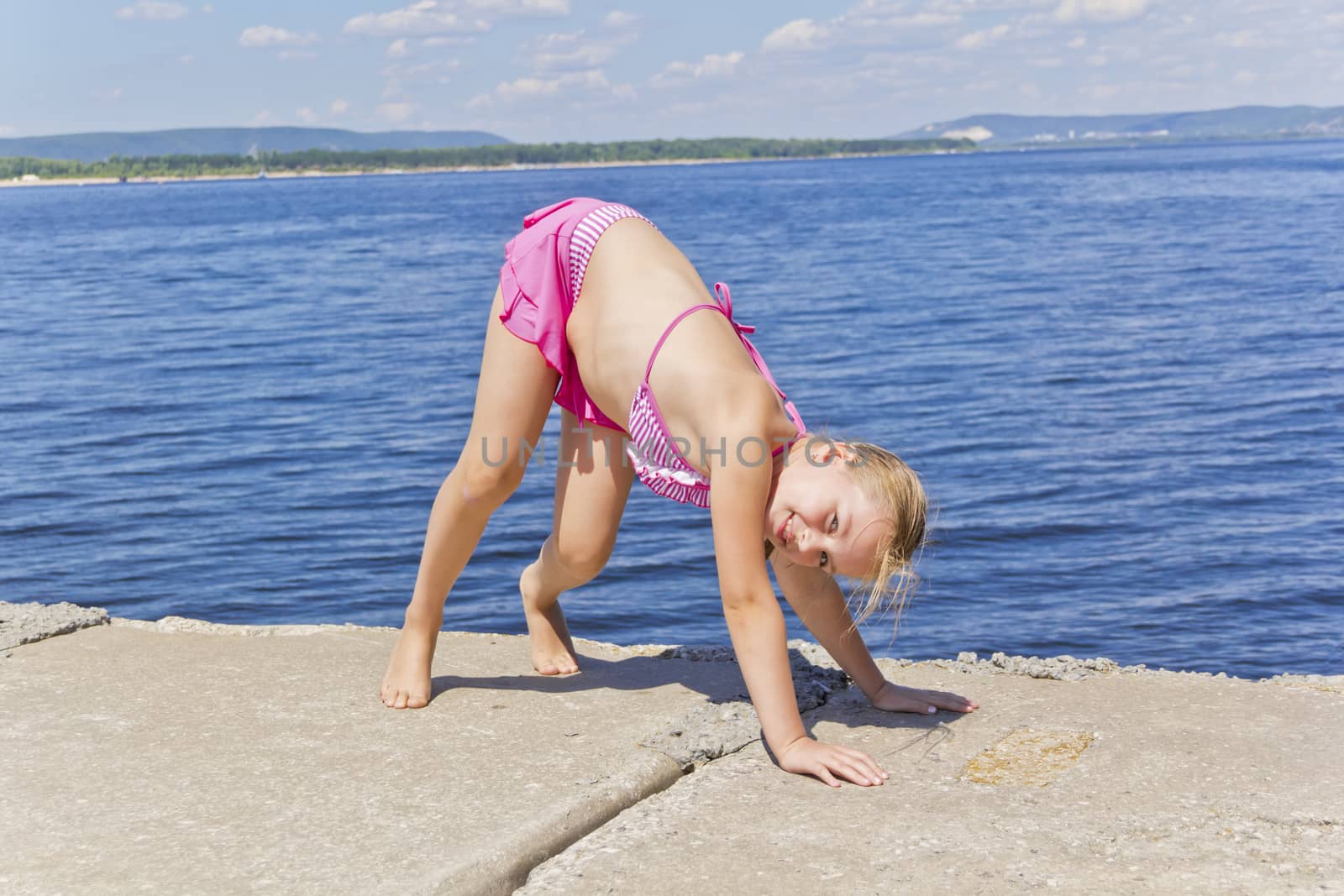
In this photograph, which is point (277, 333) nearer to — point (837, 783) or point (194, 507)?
point (194, 507)

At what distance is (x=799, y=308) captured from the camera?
69.1 ft

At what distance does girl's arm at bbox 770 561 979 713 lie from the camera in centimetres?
340

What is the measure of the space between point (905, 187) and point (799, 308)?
60.2 m

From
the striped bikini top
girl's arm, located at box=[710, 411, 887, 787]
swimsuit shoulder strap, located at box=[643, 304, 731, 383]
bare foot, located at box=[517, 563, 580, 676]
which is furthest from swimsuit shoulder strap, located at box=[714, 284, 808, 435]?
bare foot, located at box=[517, 563, 580, 676]

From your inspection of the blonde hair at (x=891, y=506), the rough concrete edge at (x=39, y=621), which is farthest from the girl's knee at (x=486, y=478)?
the rough concrete edge at (x=39, y=621)

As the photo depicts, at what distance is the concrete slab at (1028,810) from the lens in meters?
2.49

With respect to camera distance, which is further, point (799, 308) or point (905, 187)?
point (905, 187)

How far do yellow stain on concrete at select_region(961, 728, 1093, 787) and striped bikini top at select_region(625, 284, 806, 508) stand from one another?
0.93m

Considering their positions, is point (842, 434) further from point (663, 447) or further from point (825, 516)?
point (663, 447)

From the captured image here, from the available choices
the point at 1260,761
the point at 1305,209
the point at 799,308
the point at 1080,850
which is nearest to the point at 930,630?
the point at 1260,761

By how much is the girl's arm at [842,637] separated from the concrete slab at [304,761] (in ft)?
1.28

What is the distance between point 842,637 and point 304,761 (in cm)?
145

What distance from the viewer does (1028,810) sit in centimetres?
279

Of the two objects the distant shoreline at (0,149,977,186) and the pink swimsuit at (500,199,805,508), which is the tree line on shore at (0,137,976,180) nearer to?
the distant shoreline at (0,149,977,186)
